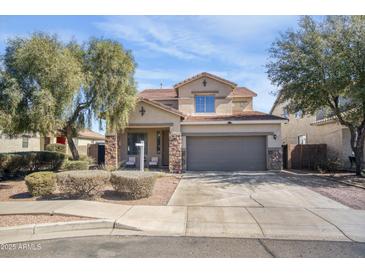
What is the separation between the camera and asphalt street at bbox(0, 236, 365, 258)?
16.0 ft

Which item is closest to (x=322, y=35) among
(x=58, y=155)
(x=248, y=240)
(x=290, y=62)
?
(x=290, y=62)

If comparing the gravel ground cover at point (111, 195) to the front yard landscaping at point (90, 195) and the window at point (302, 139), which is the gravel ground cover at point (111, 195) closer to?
the front yard landscaping at point (90, 195)

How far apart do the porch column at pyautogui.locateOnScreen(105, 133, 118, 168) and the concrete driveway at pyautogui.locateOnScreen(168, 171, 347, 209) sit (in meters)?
6.68

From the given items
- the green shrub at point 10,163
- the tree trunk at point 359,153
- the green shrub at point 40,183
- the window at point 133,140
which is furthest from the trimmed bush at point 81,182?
the tree trunk at point 359,153

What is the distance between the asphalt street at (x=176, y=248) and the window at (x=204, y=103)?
1498 cm

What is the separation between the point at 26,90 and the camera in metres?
11.6

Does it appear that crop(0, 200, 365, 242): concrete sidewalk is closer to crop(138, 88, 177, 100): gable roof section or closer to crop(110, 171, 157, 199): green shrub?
crop(110, 171, 157, 199): green shrub

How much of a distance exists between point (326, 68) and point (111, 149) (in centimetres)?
1301

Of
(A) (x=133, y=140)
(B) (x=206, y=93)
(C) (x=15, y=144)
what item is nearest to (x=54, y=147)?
(C) (x=15, y=144)

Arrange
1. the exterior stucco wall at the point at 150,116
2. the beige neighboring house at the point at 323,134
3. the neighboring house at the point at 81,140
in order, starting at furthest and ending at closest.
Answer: the neighboring house at the point at 81,140 < the beige neighboring house at the point at 323,134 < the exterior stucco wall at the point at 150,116

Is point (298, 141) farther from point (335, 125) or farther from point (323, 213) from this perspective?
point (323, 213)

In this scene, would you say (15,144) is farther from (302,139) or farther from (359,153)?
(359,153)

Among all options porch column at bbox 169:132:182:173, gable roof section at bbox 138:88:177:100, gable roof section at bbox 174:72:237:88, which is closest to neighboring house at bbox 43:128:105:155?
gable roof section at bbox 138:88:177:100

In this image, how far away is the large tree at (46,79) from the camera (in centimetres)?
1124
